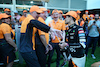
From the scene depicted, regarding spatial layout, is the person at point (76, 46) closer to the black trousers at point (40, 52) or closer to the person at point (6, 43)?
the black trousers at point (40, 52)

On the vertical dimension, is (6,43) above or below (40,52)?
above

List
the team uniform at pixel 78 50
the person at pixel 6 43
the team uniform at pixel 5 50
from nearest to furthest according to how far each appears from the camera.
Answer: the team uniform at pixel 78 50 → the person at pixel 6 43 → the team uniform at pixel 5 50

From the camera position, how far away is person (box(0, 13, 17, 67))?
2.62 m

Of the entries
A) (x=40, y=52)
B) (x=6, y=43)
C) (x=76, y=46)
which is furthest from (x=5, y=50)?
(x=76, y=46)

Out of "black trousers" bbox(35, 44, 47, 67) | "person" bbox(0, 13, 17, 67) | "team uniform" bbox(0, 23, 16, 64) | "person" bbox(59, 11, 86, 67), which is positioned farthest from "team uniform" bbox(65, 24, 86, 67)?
"team uniform" bbox(0, 23, 16, 64)

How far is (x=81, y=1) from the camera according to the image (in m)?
11.4

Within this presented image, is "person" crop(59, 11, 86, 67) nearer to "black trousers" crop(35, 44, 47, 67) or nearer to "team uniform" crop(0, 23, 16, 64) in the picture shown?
"black trousers" crop(35, 44, 47, 67)

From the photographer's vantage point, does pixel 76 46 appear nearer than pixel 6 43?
Yes

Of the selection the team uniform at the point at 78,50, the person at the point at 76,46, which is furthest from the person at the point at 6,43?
the team uniform at the point at 78,50

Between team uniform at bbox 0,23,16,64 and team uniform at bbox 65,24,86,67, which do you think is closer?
team uniform at bbox 65,24,86,67

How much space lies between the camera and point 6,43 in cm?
280

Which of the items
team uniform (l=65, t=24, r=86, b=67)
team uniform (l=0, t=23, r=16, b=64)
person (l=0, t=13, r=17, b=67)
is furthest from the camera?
team uniform (l=0, t=23, r=16, b=64)

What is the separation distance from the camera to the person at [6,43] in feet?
8.61

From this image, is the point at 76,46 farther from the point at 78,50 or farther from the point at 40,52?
the point at 40,52
